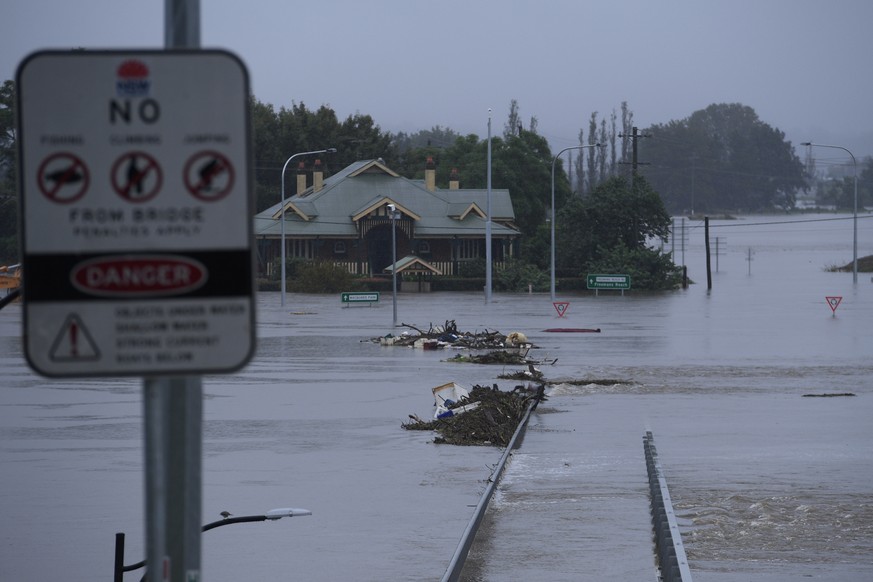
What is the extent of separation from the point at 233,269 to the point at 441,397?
69.8ft

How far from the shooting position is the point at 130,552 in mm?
14164

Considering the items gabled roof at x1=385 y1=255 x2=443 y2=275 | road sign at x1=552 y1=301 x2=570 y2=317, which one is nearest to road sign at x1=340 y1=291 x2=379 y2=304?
road sign at x1=552 y1=301 x2=570 y2=317

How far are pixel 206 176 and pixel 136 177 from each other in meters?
0.19

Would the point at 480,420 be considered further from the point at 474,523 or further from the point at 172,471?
the point at 172,471

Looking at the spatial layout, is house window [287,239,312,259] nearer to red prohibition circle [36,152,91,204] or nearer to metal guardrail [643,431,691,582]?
metal guardrail [643,431,691,582]

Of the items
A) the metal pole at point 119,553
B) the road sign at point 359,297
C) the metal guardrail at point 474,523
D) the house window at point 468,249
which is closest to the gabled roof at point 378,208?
the house window at point 468,249

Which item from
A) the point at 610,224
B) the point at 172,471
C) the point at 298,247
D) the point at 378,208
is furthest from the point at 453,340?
the point at 610,224

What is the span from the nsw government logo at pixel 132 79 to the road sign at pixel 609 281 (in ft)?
254

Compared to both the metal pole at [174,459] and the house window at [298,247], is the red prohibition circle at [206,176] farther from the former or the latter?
the house window at [298,247]

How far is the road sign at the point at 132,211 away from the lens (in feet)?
11.2

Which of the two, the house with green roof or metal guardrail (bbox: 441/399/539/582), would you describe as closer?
metal guardrail (bbox: 441/399/539/582)

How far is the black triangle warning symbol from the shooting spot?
341cm

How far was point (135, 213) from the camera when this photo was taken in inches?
135

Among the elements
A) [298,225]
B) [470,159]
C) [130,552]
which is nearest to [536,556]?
[130,552]
